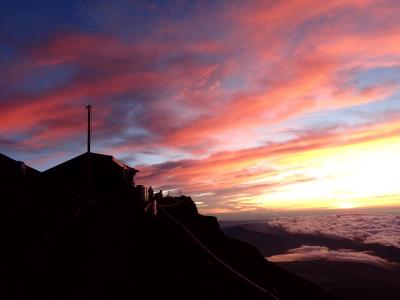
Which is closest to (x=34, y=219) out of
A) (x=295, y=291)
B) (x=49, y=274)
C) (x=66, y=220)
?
(x=66, y=220)

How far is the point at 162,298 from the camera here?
54.6 ft

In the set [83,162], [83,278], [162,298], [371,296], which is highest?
[83,162]

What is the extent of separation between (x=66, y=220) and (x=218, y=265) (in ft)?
30.7

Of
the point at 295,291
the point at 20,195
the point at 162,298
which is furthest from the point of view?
the point at 295,291

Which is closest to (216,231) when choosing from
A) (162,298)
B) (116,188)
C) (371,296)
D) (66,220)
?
(116,188)

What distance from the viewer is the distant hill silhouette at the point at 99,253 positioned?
16.8m

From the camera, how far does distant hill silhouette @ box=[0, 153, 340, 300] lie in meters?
16.8

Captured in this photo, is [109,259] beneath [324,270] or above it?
above

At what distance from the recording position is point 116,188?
3922 cm

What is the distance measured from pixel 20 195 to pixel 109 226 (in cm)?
689

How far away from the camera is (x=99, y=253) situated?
19375 millimetres

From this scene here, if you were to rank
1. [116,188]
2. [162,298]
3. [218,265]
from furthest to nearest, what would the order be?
[116,188]
[218,265]
[162,298]

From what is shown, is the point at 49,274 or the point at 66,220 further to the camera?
the point at 66,220

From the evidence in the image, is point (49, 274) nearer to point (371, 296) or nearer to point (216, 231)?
point (216, 231)
